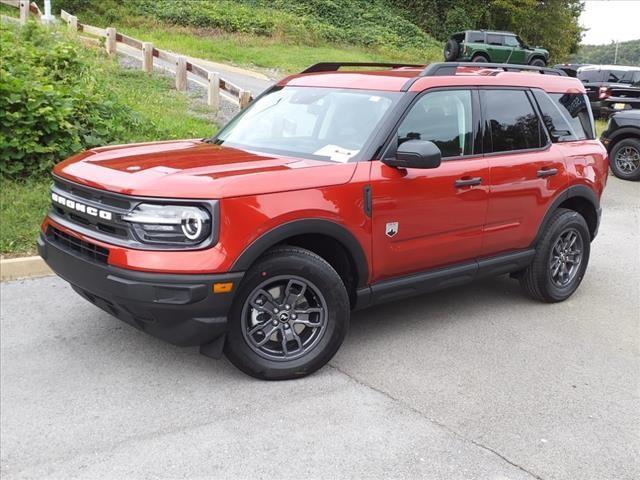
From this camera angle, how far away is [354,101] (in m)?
4.54

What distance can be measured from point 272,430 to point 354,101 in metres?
2.31

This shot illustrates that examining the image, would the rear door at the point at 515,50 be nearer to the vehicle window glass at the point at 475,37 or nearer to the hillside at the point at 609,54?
the vehicle window glass at the point at 475,37

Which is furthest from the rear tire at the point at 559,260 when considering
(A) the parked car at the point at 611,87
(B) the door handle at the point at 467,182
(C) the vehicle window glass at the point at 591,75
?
(C) the vehicle window glass at the point at 591,75

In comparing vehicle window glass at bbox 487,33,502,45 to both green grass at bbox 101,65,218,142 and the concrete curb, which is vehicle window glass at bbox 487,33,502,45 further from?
the concrete curb

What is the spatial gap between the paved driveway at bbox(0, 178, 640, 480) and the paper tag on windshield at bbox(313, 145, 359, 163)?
1295mm

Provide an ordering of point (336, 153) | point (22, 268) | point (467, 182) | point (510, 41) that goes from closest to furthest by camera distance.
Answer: point (336, 153)
point (467, 182)
point (22, 268)
point (510, 41)

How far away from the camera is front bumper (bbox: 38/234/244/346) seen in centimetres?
342

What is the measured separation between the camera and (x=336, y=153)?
421 centimetres

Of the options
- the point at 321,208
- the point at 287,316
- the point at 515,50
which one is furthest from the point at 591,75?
the point at 287,316

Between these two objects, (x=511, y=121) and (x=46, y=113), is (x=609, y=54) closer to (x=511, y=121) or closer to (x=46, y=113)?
(x=511, y=121)

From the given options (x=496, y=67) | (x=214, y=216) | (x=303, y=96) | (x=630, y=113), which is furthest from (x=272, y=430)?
(x=630, y=113)

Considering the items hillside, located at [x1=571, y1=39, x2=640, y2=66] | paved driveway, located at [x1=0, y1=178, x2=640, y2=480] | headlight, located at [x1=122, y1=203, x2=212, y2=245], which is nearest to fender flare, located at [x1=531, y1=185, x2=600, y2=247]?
paved driveway, located at [x1=0, y1=178, x2=640, y2=480]

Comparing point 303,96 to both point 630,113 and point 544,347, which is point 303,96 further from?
point 630,113

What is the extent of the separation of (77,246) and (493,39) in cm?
2782
